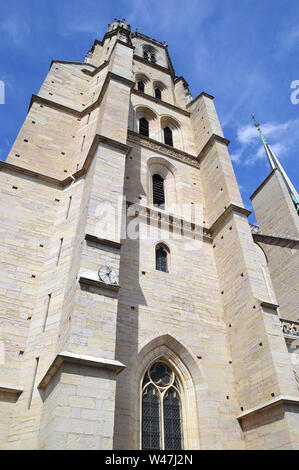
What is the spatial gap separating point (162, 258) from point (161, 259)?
0.19 ft

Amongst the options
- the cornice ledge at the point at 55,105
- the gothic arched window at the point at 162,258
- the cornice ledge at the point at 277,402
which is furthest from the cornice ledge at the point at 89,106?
the cornice ledge at the point at 277,402

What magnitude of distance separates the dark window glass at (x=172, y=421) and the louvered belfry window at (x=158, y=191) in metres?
6.59

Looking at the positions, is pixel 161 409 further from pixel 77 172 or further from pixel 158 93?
pixel 158 93

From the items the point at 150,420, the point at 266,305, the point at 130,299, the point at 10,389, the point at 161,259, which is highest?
the point at 161,259

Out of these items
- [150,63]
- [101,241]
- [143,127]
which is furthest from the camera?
[150,63]

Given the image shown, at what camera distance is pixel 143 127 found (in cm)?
1586

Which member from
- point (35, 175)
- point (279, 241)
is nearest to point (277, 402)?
point (35, 175)

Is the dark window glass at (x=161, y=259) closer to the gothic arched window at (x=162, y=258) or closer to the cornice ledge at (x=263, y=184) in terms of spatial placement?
the gothic arched window at (x=162, y=258)

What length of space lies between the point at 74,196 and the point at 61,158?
2511mm

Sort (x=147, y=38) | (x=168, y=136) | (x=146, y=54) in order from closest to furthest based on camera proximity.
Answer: (x=168, y=136) → (x=146, y=54) → (x=147, y=38)

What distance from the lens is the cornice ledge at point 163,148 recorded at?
45.8 feet

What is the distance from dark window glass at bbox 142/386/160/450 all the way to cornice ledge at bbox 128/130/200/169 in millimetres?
9247
